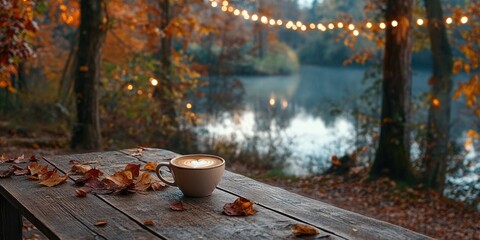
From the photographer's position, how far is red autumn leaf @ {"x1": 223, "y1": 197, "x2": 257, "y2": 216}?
152 centimetres

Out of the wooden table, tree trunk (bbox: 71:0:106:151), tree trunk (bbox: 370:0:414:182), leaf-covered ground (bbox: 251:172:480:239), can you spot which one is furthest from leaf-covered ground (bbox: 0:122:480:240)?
the wooden table

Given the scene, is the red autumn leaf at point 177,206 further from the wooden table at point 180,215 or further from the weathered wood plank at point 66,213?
the weathered wood plank at point 66,213

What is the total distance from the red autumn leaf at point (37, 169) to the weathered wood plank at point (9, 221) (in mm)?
340

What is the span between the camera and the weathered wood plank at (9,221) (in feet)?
7.41

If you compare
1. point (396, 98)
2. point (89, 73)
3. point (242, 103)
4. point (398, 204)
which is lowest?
point (398, 204)

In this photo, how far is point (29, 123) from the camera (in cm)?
889

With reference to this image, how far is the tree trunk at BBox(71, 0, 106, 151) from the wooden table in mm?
4927

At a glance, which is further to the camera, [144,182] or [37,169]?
[37,169]

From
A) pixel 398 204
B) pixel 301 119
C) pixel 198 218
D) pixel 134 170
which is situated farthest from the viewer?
pixel 301 119

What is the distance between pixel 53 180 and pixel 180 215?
585mm

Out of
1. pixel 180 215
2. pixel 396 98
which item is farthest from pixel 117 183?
pixel 396 98

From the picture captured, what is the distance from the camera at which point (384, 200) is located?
5879 millimetres

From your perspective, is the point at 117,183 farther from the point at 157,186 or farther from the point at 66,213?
the point at 66,213

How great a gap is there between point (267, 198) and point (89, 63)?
539 centimetres
